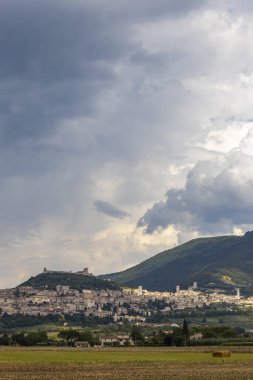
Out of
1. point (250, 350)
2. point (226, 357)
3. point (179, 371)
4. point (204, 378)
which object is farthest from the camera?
point (250, 350)

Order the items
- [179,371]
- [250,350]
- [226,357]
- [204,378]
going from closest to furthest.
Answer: [204,378] < [179,371] < [226,357] < [250,350]

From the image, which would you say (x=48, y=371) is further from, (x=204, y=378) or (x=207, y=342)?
(x=207, y=342)

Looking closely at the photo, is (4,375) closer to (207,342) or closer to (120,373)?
(120,373)

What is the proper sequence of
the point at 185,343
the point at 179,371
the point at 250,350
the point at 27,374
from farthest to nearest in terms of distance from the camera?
the point at 185,343
the point at 250,350
the point at 179,371
the point at 27,374

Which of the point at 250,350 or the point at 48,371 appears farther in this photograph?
the point at 250,350

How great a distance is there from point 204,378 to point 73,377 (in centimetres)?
1150

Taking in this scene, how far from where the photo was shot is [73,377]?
2633 inches

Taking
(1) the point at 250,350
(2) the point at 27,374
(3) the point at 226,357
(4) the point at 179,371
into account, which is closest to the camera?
(2) the point at 27,374

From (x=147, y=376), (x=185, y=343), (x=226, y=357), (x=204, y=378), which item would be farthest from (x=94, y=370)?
(x=185, y=343)

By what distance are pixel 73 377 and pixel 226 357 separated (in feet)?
171

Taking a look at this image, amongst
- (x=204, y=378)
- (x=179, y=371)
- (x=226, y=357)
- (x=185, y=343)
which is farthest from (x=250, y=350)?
(x=204, y=378)

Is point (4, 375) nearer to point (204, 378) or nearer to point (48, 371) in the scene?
point (48, 371)

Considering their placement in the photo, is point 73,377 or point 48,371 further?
point 48,371

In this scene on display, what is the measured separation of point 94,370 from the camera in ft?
255
